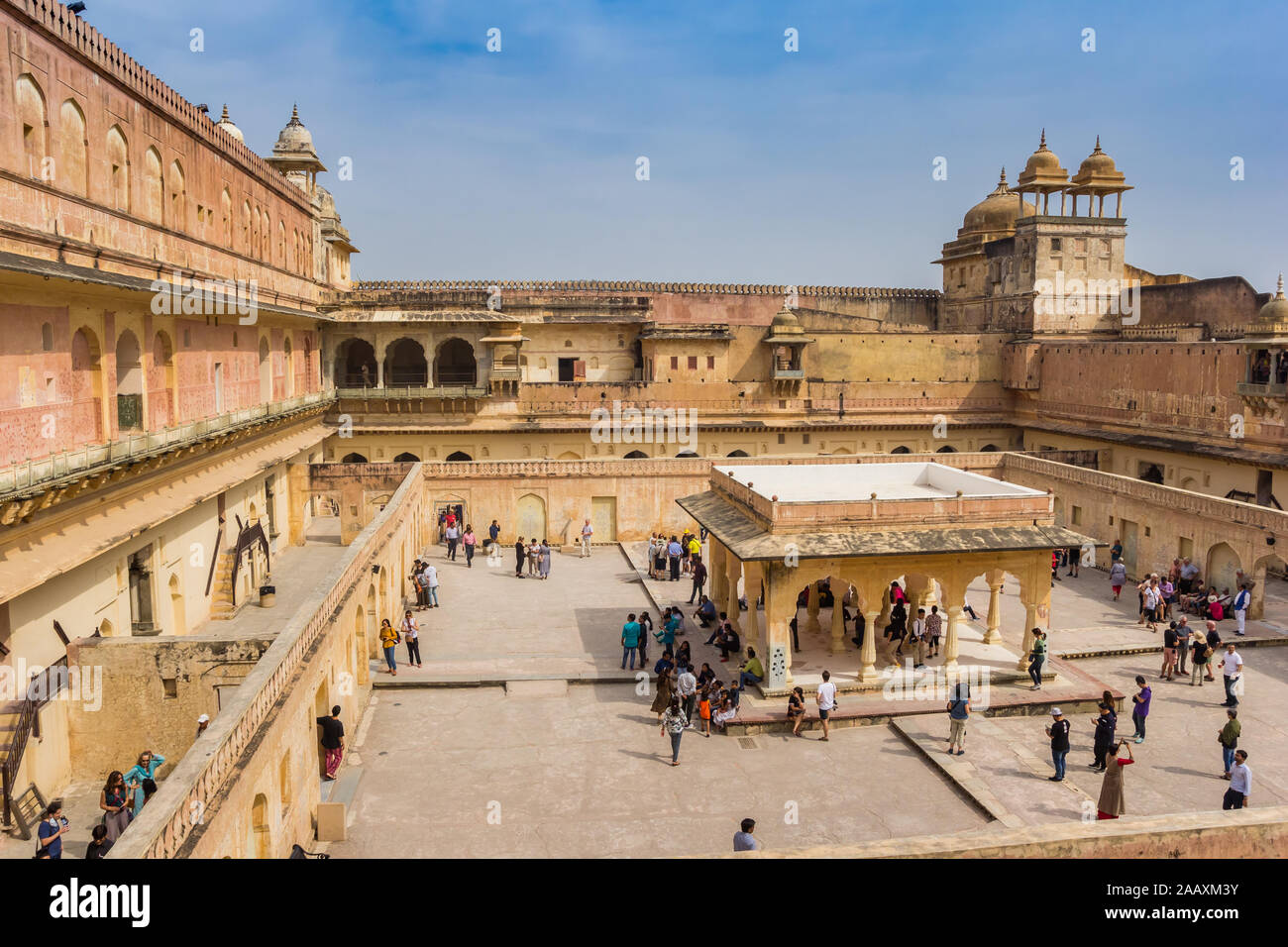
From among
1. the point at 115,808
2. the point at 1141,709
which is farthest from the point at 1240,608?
the point at 115,808

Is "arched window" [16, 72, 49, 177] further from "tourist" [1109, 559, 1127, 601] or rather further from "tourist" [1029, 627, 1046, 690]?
"tourist" [1109, 559, 1127, 601]

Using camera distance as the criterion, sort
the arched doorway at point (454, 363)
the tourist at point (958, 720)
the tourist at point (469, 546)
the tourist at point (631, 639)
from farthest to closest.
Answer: the arched doorway at point (454, 363) → the tourist at point (469, 546) → the tourist at point (631, 639) → the tourist at point (958, 720)

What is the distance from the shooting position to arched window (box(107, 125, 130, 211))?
62.7 feet

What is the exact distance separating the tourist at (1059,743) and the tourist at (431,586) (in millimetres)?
14064

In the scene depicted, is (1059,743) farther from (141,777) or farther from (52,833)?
(52,833)

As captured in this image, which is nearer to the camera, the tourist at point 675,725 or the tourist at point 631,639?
the tourist at point 675,725

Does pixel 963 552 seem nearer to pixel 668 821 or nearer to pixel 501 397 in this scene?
pixel 668 821

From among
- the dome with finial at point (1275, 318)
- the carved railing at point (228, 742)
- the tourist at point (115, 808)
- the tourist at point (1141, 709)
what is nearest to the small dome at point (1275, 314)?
the dome with finial at point (1275, 318)

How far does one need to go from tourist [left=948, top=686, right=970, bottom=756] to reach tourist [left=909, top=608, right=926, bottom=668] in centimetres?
364

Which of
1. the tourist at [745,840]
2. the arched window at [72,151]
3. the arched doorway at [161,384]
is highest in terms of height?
the arched window at [72,151]

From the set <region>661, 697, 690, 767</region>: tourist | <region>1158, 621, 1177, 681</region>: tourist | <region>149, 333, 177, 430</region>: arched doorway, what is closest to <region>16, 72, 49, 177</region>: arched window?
<region>149, 333, 177, 430</region>: arched doorway

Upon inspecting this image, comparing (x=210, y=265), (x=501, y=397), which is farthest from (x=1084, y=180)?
(x=210, y=265)

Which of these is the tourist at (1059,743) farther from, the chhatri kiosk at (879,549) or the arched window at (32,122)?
the arched window at (32,122)

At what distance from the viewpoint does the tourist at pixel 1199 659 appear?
58.4 ft
